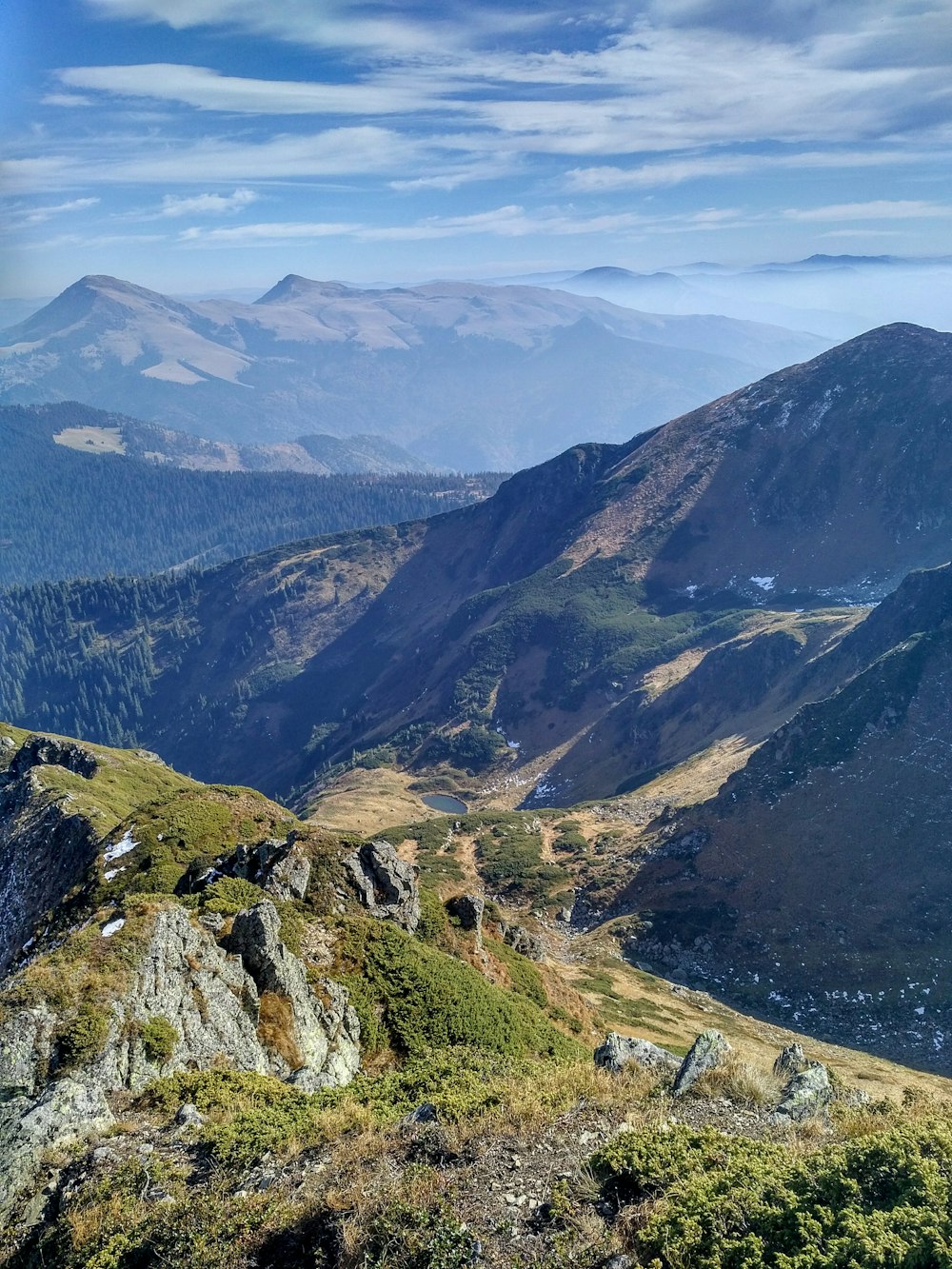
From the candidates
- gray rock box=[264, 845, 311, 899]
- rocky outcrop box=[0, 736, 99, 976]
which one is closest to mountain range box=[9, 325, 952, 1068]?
gray rock box=[264, 845, 311, 899]

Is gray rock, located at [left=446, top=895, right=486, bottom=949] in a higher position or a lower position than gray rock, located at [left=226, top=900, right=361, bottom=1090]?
lower

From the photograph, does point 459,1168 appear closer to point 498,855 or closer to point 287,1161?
point 287,1161

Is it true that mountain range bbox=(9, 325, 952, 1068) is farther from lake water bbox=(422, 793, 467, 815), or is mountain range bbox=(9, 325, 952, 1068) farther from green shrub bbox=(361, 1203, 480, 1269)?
green shrub bbox=(361, 1203, 480, 1269)

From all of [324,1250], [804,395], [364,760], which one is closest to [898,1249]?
[324,1250]

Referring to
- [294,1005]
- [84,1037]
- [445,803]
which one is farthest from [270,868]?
[445,803]

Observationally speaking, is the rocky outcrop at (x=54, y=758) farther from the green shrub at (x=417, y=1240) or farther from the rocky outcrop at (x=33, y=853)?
the green shrub at (x=417, y=1240)

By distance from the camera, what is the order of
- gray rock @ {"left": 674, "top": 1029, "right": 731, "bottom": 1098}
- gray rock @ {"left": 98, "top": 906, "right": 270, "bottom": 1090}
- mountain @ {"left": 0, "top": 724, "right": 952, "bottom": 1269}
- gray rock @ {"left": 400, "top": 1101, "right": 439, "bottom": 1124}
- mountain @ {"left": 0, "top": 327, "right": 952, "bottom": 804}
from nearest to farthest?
mountain @ {"left": 0, "top": 724, "right": 952, "bottom": 1269}, gray rock @ {"left": 400, "top": 1101, "right": 439, "bottom": 1124}, gray rock @ {"left": 674, "top": 1029, "right": 731, "bottom": 1098}, gray rock @ {"left": 98, "top": 906, "right": 270, "bottom": 1090}, mountain @ {"left": 0, "top": 327, "right": 952, "bottom": 804}

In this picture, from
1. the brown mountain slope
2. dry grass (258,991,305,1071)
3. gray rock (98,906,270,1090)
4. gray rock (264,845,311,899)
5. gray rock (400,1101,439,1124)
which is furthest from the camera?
the brown mountain slope

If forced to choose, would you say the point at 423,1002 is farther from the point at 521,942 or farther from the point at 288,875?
the point at 521,942
